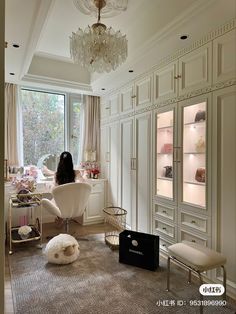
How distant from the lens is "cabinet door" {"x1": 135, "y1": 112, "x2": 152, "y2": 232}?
3.28m

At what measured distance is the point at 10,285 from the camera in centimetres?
228

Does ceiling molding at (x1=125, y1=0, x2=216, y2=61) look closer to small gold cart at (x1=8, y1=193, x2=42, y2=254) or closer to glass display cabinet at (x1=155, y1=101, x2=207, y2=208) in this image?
glass display cabinet at (x1=155, y1=101, x2=207, y2=208)

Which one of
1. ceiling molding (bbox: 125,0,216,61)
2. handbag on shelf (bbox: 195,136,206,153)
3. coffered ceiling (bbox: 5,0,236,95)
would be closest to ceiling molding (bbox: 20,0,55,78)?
coffered ceiling (bbox: 5,0,236,95)

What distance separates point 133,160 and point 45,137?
6.65 feet

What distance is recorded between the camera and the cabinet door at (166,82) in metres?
2.79

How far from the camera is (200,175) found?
8.29 feet

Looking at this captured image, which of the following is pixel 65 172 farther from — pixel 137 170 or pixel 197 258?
pixel 197 258

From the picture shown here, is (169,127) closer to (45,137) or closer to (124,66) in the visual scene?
(124,66)

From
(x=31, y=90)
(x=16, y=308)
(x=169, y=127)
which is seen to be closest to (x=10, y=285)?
(x=16, y=308)

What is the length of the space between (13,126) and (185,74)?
123 inches

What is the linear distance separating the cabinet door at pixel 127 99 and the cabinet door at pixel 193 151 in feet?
3.82

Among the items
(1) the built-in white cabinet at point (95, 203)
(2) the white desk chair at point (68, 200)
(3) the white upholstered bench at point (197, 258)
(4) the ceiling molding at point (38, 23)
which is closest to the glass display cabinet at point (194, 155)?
(3) the white upholstered bench at point (197, 258)

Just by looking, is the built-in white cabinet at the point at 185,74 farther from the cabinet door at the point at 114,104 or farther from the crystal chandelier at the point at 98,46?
the cabinet door at the point at 114,104

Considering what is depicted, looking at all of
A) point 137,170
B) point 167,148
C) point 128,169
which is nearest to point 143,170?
point 137,170
